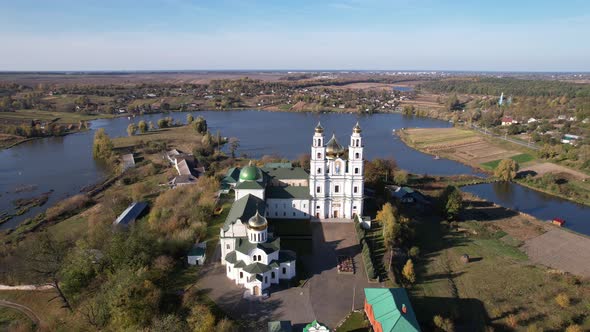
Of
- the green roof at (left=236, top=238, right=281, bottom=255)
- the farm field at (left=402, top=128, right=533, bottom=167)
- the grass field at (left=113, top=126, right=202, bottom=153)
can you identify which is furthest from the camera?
the grass field at (left=113, top=126, right=202, bottom=153)

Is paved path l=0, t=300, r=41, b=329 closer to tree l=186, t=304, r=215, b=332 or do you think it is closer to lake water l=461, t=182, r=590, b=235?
tree l=186, t=304, r=215, b=332

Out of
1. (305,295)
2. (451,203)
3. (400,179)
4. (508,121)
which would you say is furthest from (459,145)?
(305,295)

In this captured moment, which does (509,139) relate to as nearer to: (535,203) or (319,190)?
(535,203)

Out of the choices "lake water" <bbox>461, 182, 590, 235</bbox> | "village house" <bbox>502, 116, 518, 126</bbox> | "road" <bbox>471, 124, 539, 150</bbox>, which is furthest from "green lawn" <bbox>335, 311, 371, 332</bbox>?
"village house" <bbox>502, 116, 518, 126</bbox>

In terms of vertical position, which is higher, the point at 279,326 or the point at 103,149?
the point at 103,149

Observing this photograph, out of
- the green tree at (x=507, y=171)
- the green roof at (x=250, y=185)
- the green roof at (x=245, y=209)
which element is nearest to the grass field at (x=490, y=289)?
the green roof at (x=245, y=209)

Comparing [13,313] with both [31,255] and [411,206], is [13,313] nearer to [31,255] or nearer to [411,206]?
[31,255]

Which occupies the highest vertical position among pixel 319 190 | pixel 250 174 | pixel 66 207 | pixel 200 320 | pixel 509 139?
pixel 250 174
